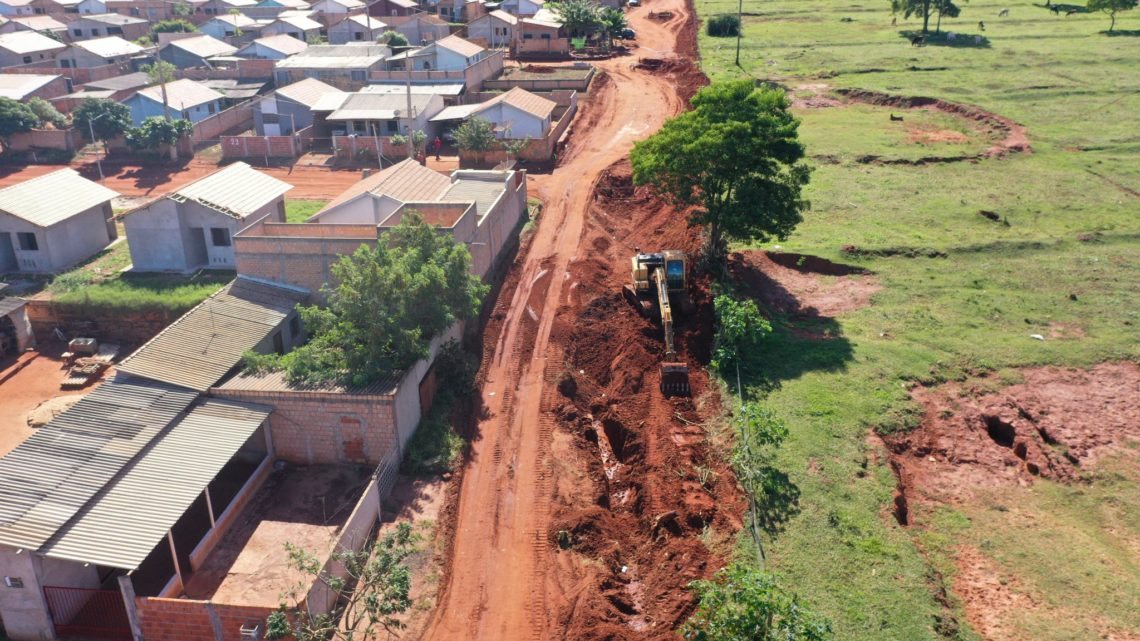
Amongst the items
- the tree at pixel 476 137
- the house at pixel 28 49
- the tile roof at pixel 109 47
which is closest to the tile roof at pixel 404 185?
the tree at pixel 476 137

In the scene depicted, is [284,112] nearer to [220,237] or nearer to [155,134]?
[155,134]

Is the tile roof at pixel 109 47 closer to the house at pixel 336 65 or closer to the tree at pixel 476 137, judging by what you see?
the house at pixel 336 65

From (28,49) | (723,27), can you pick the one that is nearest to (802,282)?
(723,27)

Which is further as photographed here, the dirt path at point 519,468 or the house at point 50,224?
the house at point 50,224

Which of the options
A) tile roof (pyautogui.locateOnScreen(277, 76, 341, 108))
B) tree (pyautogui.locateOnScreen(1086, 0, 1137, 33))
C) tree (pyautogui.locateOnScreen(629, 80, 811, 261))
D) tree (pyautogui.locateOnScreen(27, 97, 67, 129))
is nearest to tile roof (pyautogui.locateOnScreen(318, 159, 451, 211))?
tree (pyautogui.locateOnScreen(629, 80, 811, 261))

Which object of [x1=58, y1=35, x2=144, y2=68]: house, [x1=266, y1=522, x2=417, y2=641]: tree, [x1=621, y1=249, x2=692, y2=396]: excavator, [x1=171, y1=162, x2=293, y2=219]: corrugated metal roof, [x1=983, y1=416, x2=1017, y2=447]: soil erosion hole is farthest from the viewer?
[x1=58, y1=35, x2=144, y2=68]: house

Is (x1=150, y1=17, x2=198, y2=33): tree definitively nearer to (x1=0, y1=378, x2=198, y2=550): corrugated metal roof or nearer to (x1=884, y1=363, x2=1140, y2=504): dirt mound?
(x1=0, y1=378, x2=198, y2=550): corrugated metal roof
